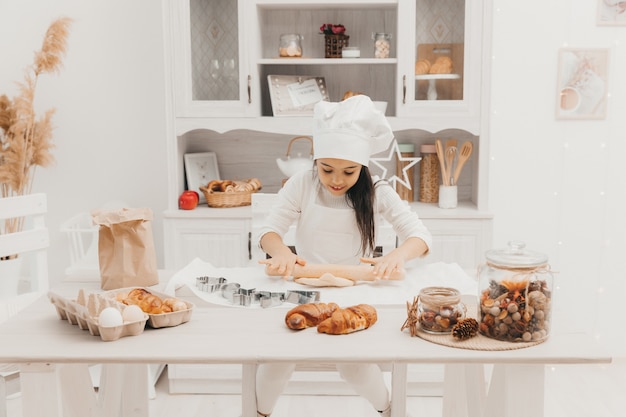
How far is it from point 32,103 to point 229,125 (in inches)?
42.2

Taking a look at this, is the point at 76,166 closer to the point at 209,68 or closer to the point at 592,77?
the point at 209,68

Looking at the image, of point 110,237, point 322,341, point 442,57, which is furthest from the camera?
point 442,57

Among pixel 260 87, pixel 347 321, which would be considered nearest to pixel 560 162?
pixel 260 87

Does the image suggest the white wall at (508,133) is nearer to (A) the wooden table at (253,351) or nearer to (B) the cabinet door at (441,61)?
(B) the cabinet door at (441,61)

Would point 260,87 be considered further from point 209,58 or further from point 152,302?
point 152,302

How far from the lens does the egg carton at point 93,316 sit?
1.52 metres

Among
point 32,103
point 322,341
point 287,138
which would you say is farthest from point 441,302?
point 32,103

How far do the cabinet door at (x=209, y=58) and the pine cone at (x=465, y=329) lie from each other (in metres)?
1.94

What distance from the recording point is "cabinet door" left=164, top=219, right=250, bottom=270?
324 cm

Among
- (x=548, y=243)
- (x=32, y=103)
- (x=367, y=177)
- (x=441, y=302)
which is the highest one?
(x=32, y=103)

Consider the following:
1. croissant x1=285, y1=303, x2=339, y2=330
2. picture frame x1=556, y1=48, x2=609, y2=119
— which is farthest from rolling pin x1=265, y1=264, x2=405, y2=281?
picture frame x1=556, y1=48, x2=609, y2=119

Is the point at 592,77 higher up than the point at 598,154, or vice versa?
the point at 592,77

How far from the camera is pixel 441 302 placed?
157cm

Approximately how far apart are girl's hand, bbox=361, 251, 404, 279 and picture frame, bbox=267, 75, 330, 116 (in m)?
1.39
